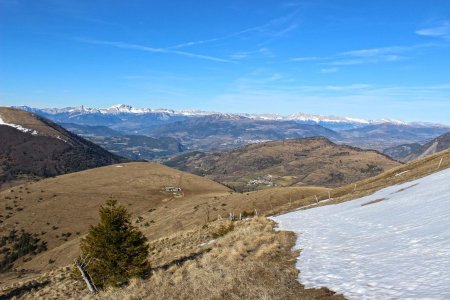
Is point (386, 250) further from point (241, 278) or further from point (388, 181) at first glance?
point (388, 181)

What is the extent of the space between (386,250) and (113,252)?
67.6 feet

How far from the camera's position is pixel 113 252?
98.4 feet

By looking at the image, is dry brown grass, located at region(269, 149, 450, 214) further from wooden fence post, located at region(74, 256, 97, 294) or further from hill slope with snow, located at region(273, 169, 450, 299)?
wooden fence post, located at region(74, 256, 97, 294)

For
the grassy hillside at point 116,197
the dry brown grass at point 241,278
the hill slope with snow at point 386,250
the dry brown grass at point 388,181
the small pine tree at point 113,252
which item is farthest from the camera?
the grassy hillside at point 116,197

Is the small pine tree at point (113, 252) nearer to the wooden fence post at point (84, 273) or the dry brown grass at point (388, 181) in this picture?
the wooden fence post at point (84, 273)

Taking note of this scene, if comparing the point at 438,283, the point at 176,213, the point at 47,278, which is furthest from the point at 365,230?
the point at 176,213

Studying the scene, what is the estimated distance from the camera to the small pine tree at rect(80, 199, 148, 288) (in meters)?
29.1

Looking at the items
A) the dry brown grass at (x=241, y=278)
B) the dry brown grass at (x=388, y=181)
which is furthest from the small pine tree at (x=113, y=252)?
the dry brown grass at (x=388, y=181)

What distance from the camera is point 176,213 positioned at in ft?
256

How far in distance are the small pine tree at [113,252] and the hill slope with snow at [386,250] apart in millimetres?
12323

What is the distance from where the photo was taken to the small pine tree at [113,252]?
29078 mm

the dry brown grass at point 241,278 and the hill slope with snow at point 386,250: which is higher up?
the hill slope with snow at point 386,250

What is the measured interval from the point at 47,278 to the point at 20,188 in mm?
84017

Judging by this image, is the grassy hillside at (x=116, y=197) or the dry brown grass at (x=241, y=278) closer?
the dry brown grass at (x=241, y=278)
